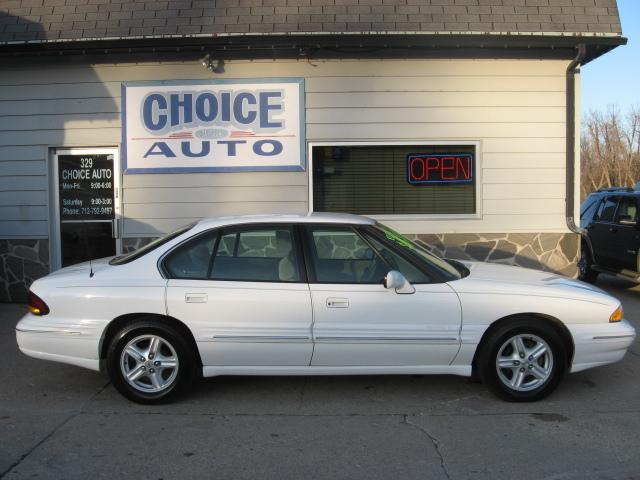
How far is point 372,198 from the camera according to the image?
28.5 feet

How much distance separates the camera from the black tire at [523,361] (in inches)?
181

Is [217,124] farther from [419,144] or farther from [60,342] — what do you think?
[60,342]

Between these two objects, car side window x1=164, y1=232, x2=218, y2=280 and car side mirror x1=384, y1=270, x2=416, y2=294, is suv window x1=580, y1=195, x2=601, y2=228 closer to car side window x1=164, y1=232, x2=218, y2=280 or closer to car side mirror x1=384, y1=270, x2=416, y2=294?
car side mirror x1=384, y1=270, x2=416, y2=294

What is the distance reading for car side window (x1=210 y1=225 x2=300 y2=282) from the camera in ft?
15.4

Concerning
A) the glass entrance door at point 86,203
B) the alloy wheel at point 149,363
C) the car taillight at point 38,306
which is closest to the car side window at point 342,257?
the alloy wheel at point 149,363

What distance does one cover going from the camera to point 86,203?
875 cm

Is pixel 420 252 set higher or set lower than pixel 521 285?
higher

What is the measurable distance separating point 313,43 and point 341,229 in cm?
397

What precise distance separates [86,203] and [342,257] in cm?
534

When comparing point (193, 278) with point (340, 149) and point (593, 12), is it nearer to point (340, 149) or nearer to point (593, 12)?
point (340, 149)

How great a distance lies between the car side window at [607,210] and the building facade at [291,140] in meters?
2.50

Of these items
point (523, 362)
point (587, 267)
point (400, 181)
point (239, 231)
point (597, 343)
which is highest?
point (400, 181)

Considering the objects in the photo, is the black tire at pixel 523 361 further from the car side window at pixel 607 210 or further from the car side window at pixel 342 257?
→ the car side window at pixel 607 210

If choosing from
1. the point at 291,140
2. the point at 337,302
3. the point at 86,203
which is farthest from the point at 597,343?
the point at 86,203
